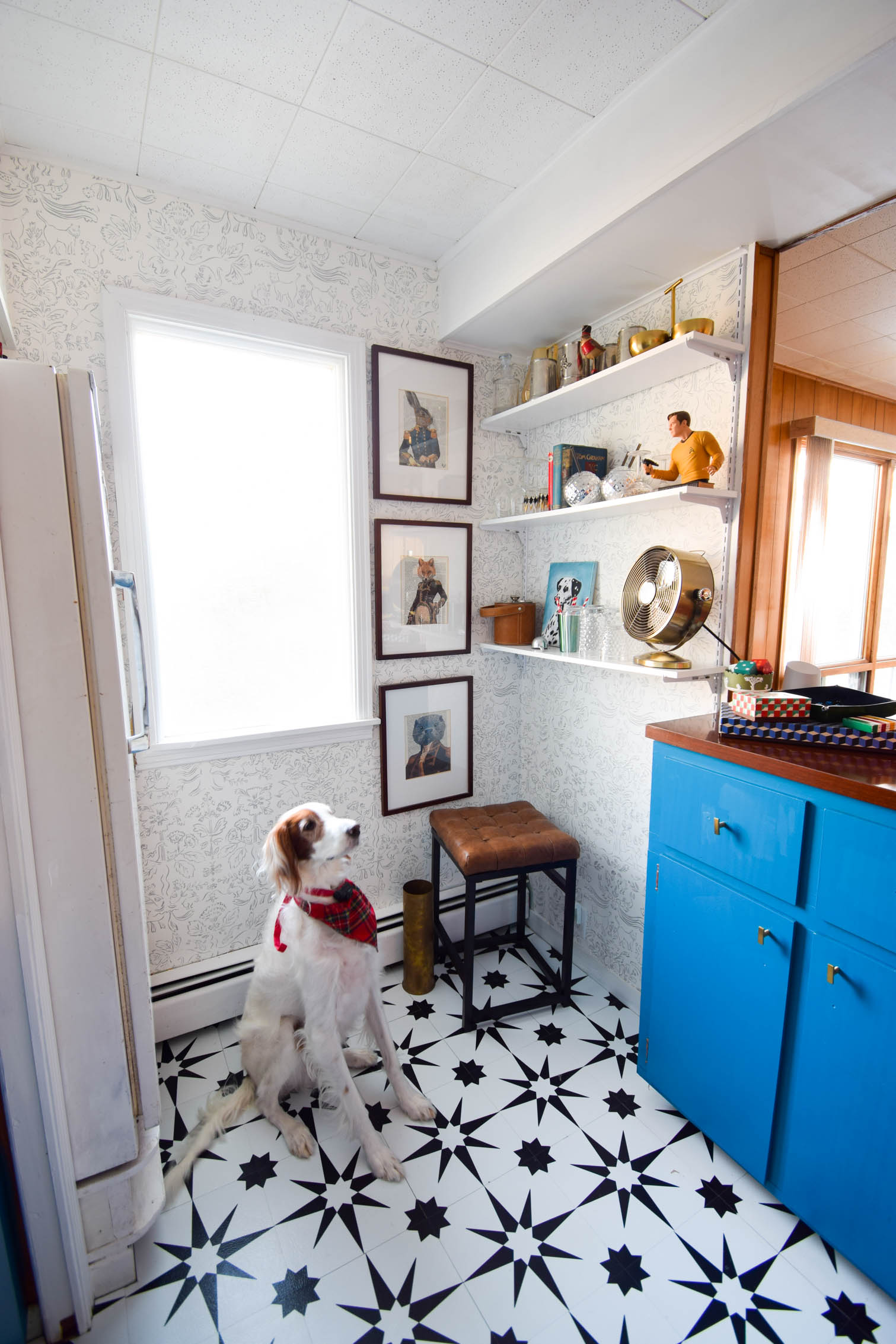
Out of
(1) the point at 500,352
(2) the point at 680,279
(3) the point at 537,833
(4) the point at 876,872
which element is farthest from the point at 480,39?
(3) the point at 537,833

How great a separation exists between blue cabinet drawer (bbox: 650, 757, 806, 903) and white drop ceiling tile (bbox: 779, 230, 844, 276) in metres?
1.38

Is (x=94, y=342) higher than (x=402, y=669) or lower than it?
higher

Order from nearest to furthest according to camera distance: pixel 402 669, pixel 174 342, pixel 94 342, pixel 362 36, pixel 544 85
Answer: pixel 362 36 → pixel 544 85 → pixel 94 342 → pixel 174 342 → pixel 402 669

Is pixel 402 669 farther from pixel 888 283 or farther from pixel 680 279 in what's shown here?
pixel 888 283

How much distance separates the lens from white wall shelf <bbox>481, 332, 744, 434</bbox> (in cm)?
154

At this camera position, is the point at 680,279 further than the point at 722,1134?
Yes

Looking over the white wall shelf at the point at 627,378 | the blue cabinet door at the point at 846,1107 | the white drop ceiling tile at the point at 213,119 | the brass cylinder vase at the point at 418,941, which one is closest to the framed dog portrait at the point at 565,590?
the white wall shelf at the point at 627,378

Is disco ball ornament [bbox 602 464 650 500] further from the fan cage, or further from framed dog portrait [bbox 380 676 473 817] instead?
framed dog portrait [bbox 380 676 473 817]

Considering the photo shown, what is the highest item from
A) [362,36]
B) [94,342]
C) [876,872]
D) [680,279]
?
[362,36]

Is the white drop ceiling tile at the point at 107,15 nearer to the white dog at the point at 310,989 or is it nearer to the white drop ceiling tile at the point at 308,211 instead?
the white drop ceiling tile at the point at 308,211

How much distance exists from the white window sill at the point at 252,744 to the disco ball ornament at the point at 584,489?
111cm

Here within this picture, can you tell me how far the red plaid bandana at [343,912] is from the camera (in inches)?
60.1

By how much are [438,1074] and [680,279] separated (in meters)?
2.58

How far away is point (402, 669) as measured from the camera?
Answer: 2354 millimetres
